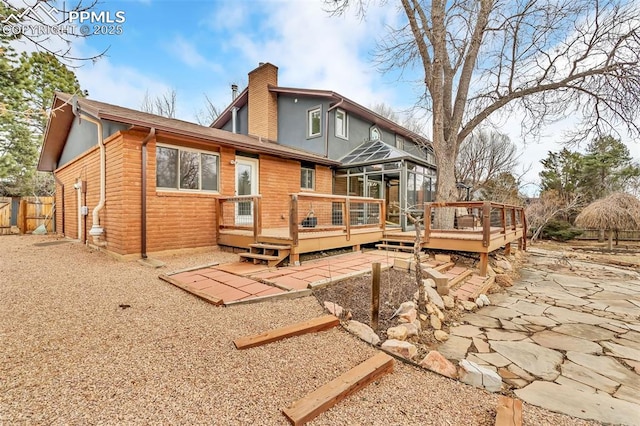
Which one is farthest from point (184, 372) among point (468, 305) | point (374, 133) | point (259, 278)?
point (374, 133)

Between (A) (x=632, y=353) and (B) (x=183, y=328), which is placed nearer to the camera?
(B) (x=183, y=328)

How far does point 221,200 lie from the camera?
724cm

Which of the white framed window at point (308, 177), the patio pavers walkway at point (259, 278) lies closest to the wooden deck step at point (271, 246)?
the patio pavers walkway at point (259, 278)

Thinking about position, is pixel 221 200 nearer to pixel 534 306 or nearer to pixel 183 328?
pixel 183 328

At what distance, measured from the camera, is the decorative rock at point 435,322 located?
3.64m

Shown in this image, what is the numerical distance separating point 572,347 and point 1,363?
551cm

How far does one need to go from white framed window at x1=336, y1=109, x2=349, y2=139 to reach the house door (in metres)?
4.49

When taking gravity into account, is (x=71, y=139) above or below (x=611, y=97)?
below

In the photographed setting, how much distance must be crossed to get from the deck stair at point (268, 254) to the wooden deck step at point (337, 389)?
320 centimetres

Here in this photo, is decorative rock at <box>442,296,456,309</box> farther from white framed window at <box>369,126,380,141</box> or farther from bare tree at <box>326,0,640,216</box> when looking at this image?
white framed window at <box>369,126,380,141</box>

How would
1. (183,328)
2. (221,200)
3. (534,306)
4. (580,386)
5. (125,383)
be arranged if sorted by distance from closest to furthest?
1. (125,383)
2. (580,386)
3. (183,328)
4. (534,306)
5. (221,200)

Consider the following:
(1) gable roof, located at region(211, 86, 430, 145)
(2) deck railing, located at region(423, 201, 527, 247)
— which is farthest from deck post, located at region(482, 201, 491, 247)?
(1) gable roof, located at region(211, 86, 430, 145)

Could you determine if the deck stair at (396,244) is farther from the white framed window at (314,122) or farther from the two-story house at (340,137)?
the white framed window at (314,122)

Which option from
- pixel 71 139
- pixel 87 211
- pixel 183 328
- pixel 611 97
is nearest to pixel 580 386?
pixel 183 328
